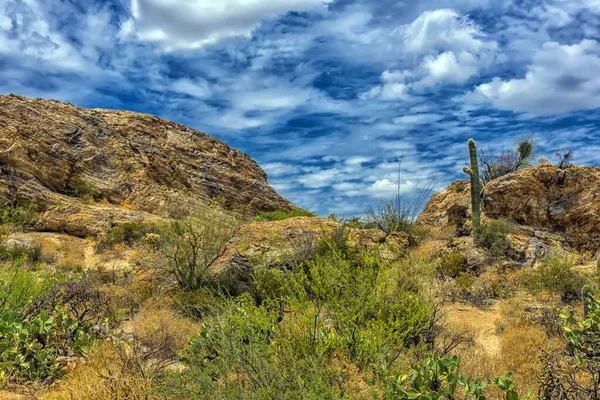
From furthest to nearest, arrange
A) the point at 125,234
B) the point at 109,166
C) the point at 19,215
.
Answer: the point at 109,166, the point at 19,215, the point at 125,234

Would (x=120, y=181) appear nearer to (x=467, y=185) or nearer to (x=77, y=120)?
(x=77, y=120)

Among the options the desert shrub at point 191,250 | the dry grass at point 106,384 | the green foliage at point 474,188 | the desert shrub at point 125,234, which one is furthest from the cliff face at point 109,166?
the dry grass at point 106,384

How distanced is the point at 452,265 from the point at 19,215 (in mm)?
18263

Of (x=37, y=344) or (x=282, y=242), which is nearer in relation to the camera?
(x=37, y=344)

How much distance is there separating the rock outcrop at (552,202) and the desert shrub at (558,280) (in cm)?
589

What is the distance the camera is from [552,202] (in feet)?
58.2

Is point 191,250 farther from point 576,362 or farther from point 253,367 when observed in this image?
point 576,362

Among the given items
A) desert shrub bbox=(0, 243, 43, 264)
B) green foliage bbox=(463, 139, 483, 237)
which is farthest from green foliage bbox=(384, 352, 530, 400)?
desert shrub bbox=(0, 243, 43, 264)

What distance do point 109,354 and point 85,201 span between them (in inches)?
707

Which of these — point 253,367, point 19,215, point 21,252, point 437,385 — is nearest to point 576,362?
point 437,385

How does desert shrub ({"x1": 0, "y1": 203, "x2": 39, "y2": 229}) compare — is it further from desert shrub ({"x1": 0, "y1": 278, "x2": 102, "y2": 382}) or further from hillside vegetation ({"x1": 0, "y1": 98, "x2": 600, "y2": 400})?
desert shrub ({"x1": 0, "y1": 278, "x2": 102, "y2": 382})

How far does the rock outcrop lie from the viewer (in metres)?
17.0

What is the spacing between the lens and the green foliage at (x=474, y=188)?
16.1 m

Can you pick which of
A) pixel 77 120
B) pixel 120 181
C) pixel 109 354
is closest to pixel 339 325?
pixel 109 354
